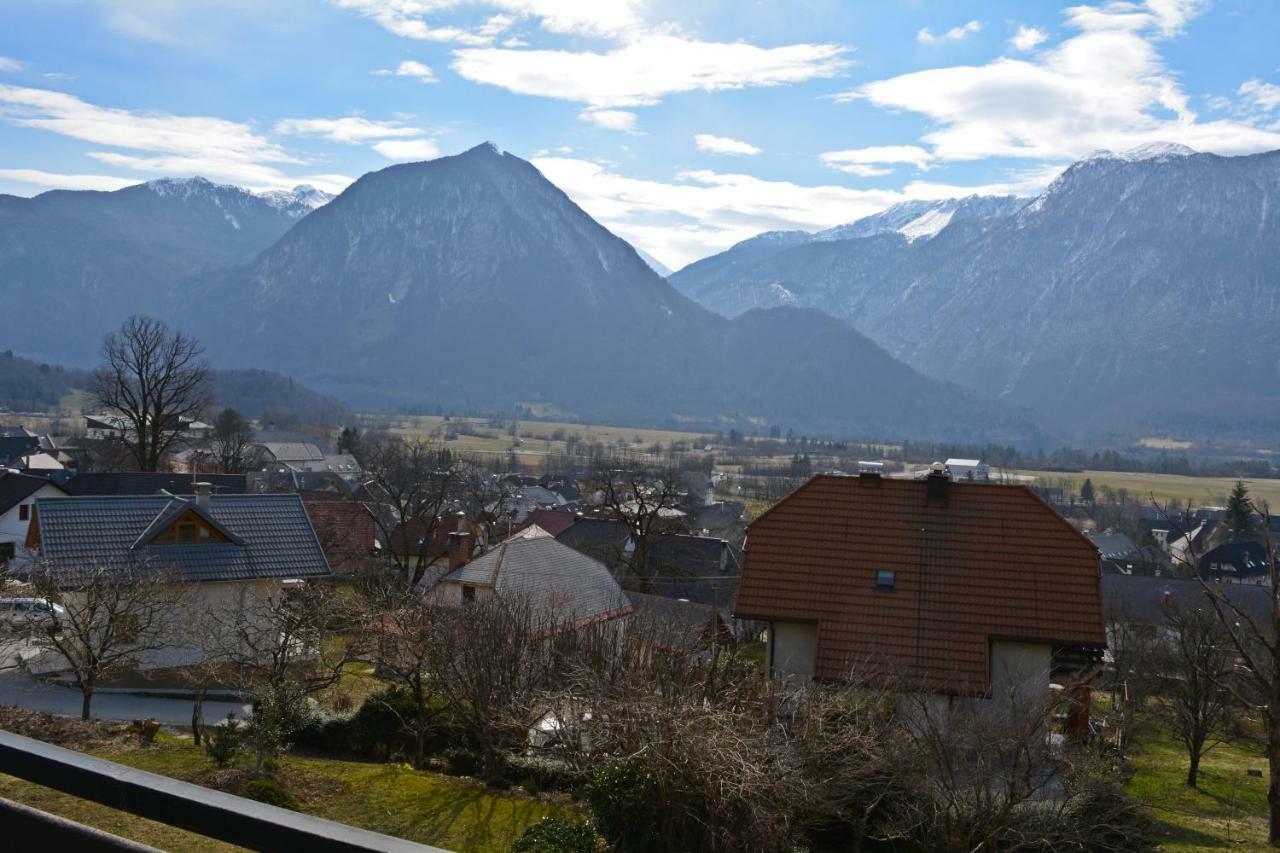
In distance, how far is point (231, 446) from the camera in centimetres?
8119

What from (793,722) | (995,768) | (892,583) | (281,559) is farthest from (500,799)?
(281,559)

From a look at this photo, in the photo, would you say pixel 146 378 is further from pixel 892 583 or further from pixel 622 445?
pixel 622 445

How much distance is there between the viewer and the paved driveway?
78.8ft

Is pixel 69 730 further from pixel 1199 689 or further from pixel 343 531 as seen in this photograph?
pixel 343 531

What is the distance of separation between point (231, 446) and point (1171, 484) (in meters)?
131

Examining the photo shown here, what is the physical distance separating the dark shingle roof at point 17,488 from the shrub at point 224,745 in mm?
40874

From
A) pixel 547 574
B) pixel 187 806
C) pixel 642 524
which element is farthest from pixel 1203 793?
pixel 187 806

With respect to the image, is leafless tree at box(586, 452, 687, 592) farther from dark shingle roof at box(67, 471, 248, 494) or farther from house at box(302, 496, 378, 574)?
dark shingle roof at box(67, 471, 248, 494)

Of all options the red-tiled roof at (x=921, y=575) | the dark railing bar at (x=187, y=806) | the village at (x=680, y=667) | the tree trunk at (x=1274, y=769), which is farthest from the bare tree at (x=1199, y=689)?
the dark railing bar at (x=187, y=806)

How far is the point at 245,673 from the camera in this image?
22609 mm

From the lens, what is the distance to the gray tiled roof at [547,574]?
31281 mm

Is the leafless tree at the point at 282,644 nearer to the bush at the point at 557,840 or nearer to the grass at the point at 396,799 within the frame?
the grass at the point at 396,799

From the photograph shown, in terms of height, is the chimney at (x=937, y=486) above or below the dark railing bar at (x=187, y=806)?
below

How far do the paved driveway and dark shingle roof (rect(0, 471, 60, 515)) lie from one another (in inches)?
1201
